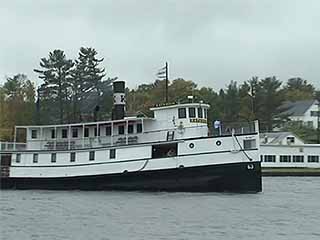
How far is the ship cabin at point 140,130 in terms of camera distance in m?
51.3

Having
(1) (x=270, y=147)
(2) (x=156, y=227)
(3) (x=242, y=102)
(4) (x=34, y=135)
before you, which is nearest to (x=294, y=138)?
(1) (x=270, y=147)

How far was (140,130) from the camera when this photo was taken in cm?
5253

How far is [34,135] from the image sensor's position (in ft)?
184

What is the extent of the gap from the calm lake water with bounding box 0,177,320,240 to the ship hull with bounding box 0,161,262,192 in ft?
5.09

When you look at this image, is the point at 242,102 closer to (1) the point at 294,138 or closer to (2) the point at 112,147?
(1) the point at 294,138

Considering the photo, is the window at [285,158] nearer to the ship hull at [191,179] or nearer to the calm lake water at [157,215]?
the calm lake water at [157,215]

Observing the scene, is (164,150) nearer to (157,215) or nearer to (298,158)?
(157,215)

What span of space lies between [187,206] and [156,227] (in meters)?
8.34

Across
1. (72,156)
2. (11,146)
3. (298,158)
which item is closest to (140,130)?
(72,156)

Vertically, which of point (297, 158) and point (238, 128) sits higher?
point (297, 158)

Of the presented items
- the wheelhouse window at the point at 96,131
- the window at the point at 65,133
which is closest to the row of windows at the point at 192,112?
the wheelhouse window at the point at 96,131

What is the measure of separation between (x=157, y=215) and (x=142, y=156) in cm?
1392

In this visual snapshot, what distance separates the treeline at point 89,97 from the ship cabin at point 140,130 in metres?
38.4

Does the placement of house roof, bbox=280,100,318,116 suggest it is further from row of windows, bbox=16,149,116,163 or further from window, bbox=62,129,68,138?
row of windows, bbox=16,149,116,163
